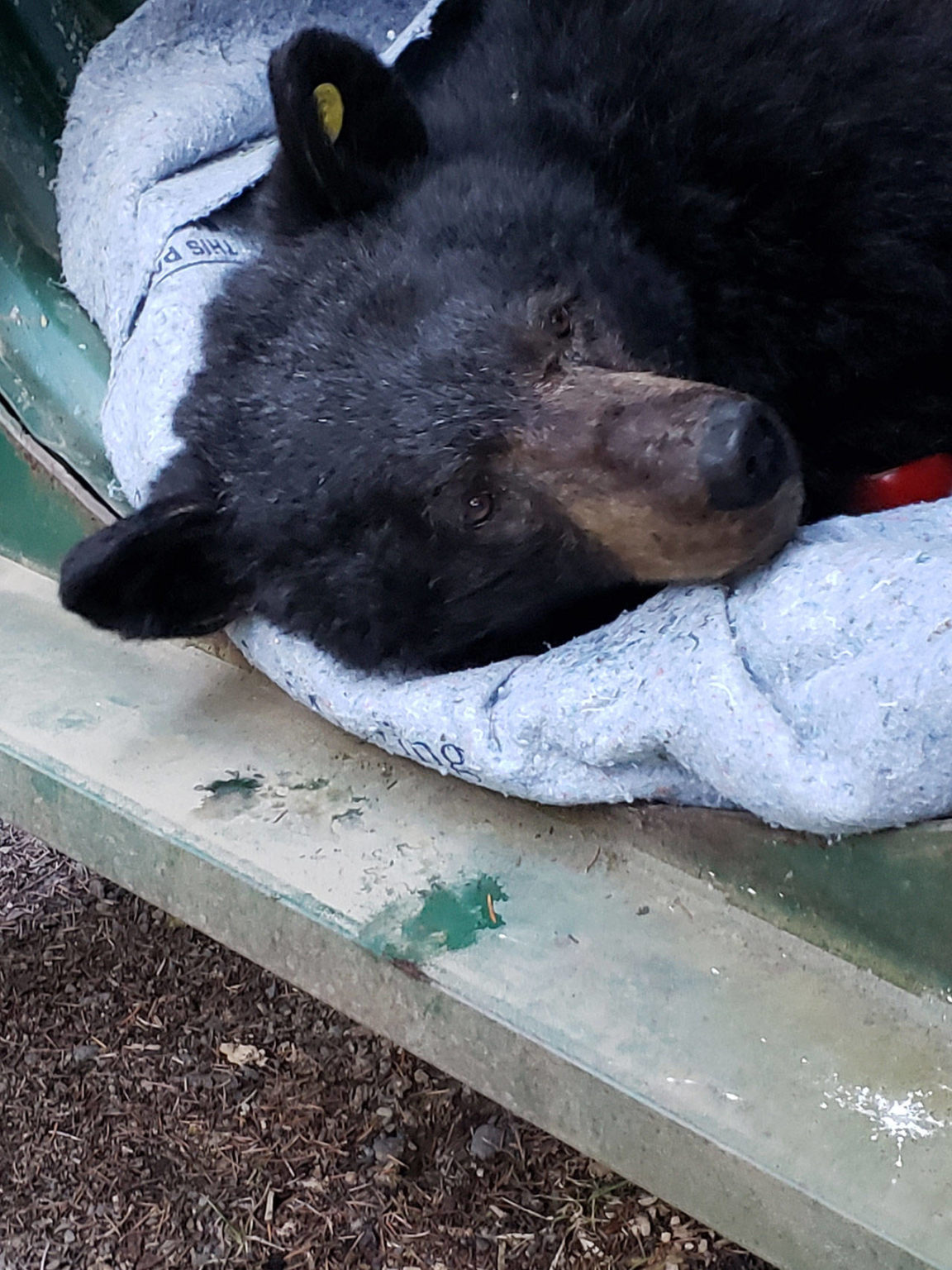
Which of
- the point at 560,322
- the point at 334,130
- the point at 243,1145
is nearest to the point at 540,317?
the point at 560,322

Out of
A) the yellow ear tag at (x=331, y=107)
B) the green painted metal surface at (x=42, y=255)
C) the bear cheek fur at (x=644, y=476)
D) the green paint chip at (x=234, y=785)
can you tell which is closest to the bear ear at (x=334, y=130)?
the yellow ear tag at (x=331, y=107)

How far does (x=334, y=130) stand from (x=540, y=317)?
0.41 meters

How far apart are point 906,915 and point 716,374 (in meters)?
0.88

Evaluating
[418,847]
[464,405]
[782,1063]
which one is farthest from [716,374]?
[782,1063]

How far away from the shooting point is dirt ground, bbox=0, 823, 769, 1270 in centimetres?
213

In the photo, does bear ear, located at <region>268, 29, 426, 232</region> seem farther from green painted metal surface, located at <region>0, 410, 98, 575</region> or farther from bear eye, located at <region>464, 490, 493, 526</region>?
green painted metal surface, located at <region>0, 410, 98, 575</region>

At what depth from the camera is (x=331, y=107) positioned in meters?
1.74

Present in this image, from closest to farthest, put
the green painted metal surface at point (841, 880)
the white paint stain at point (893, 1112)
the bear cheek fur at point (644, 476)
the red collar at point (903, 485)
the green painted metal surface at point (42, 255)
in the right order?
the white paint stain at point (893, 1112), the green painted metal surface at point (841, 880), the bear cheek fur at point (644, 476), the red collar at point (903, 485), the green painted metal surface at point (42, 255)

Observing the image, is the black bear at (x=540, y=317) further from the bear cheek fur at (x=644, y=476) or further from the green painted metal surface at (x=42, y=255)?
the green painted metal surface at (x=42, y=255)

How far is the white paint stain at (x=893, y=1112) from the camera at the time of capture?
117 cm

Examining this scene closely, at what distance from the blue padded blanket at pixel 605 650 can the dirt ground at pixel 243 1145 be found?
94 centimetres

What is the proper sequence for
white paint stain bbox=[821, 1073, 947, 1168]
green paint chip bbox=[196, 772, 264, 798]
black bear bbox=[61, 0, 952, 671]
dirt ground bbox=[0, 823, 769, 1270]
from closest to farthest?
white paint stain bbox=[821, 1073, 947, 1168] → black bear bbox=[61, 0, 952, 671] → green paint chip bbox=[196, 772, 264, 798] → dirt ground bbox=[0, 823, 769, 1270]

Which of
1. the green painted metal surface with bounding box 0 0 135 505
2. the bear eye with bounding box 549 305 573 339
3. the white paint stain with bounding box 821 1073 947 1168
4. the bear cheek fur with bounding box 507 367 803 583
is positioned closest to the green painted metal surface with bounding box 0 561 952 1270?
the white paint stain with bounding box 821 1073 947 1168

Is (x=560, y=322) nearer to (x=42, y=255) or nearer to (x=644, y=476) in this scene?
(x=644, y=476)
